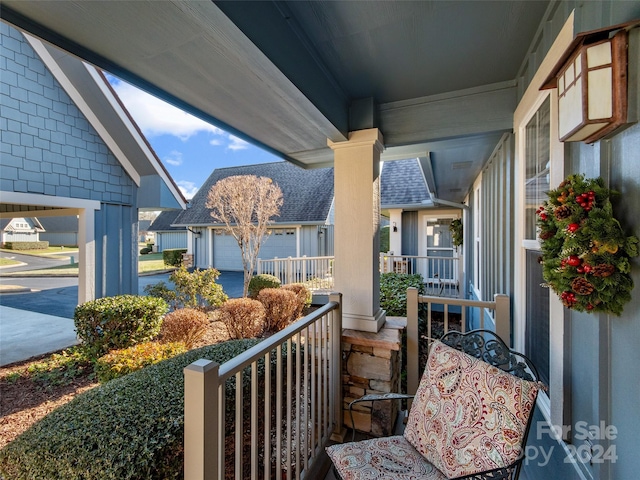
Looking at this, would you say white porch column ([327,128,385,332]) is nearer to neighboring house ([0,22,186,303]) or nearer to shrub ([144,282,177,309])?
neighboring house ([0,22,186,303])

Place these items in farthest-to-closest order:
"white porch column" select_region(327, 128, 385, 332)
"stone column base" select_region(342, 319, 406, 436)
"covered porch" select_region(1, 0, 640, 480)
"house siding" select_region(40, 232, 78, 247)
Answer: "house siding" select_region(40, 232, 78, 247) → "white porch column" select_region(327, 128, 385, 332) → "stone column base" select_region(342, 319, 406, 436) → "covered porch" select_region(1, 0, 640, 480)

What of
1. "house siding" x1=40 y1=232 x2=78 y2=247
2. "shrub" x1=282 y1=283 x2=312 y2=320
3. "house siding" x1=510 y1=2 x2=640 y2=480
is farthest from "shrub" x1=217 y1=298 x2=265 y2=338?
"house siding" x1=40 y1=232 x2=78 y2=247

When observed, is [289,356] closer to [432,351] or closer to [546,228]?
[432,351]

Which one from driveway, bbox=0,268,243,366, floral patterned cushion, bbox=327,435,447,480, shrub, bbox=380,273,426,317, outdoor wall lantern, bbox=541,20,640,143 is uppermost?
outdoor wall lantern, bbox=541,20,640,143

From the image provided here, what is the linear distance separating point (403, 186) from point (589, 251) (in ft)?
28.8

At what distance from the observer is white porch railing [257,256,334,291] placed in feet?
27.0

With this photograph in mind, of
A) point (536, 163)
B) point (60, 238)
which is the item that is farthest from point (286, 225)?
point (60, 238)

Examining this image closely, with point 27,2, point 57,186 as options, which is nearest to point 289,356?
point 27,2

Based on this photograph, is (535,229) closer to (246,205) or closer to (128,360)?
(128,360)

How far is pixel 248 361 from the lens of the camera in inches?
53.3

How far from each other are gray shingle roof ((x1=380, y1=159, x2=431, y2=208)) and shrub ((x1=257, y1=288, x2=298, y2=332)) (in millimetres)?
4027

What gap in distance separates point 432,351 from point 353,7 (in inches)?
81.3

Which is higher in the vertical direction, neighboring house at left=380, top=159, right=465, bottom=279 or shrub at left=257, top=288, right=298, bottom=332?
neighboring house at left=380, top=159, right=465, bottom=279

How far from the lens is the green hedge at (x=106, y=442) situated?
1.38 meters
